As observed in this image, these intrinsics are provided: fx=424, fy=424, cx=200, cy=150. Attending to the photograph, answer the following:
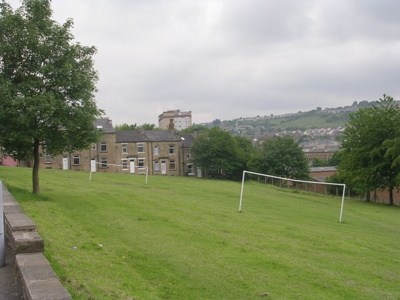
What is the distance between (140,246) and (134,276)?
9.35ft

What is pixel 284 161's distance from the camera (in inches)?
3292

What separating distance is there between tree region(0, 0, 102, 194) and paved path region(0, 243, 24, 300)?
431 inches

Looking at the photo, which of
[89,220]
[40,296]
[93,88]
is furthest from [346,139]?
[40,296]

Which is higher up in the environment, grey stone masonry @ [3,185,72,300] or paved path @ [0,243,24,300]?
grey stone masonry @ [3,185,72,300]

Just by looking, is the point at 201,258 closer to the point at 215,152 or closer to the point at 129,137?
the point at 129,137

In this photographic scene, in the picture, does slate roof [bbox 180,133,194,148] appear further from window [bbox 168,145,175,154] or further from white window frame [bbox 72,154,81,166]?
white window frame [bbox 72,154,81,166]

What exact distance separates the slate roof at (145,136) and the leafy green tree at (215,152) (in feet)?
15.7

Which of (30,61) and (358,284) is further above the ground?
(30,61)

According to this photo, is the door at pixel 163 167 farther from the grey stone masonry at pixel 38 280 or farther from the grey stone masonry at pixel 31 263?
the grey stone masonry at pixel 38 280

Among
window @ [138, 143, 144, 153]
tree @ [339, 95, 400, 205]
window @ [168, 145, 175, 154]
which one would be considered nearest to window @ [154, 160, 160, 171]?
window @ [168, 145, 175, 154]

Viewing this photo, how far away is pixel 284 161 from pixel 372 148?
1328 inches

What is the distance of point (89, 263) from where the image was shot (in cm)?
906

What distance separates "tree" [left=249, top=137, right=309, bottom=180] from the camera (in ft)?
273

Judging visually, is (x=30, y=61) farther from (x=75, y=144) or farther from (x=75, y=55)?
(x=75, y=144)
